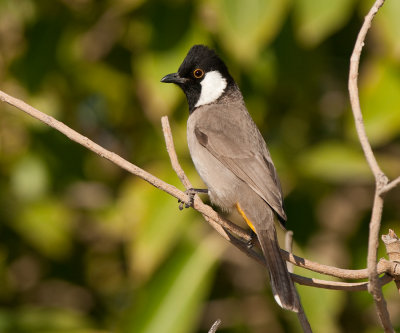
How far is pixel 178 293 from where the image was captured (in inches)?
124

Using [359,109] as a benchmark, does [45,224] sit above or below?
above

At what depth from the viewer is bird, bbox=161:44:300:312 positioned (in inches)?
106

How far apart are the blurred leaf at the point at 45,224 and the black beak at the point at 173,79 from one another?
974 mm

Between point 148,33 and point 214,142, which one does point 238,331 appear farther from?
point 148,33

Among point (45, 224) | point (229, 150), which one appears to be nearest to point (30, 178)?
point (45, 224)

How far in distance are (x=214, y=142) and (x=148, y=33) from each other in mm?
640

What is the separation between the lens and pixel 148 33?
3371mm

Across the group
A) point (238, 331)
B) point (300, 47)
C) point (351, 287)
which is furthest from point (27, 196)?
point (351, 287)

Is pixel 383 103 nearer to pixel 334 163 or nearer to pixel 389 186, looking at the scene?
pixel 334 163

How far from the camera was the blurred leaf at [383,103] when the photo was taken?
3.19m

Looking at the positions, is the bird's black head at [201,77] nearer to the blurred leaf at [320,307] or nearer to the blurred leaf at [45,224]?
the blurred leaf at [45,224]

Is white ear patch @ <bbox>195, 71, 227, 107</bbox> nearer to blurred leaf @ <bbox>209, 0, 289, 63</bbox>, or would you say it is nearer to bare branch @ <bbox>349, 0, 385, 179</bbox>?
blurred leaf @ <bbox>209, 0, 289, 63</bbox>

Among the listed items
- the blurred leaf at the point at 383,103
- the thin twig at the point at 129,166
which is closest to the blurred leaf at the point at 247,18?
the blurred leaf at the point at 383,103

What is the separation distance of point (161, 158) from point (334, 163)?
0.87 meters
